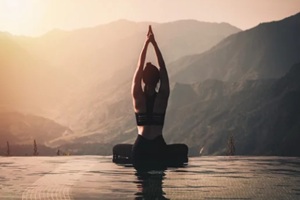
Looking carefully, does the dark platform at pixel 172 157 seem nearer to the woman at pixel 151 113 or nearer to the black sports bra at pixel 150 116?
the woman at pixel 151 113

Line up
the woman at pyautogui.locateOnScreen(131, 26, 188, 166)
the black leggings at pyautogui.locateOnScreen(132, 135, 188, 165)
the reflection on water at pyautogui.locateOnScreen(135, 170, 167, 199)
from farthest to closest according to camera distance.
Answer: the black leggings at pyautogui.locateOnScreen(132, 135, 188, 165) < the woman at pyautogui.locateOnScreen(131, 26, 188, 166) < the reflection on water at pyautogui.locateOnScreen(135, 170, 167, 199)

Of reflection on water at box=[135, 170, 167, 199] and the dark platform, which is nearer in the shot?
reflection on water at box=[135, 170, 167, 199]

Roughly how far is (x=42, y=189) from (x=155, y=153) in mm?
2776

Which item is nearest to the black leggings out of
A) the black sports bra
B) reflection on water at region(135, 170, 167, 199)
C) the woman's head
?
the black sports bra

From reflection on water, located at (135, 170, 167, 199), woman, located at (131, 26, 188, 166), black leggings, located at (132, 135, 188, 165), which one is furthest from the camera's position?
black leggings, located at (132, 135, 188, 165)

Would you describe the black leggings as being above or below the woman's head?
below

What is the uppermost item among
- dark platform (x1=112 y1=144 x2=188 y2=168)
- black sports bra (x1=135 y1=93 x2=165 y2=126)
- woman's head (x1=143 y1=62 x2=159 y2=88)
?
woman's head (x1=143 y1=62 x2=159 y2=88)

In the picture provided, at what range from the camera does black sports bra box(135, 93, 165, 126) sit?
9781 millimetres

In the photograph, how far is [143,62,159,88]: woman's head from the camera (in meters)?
9.80

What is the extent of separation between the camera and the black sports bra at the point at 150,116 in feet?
32.1

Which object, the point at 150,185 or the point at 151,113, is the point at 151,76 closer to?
the point at 151,113

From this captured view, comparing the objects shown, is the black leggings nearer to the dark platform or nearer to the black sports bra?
the dark platform

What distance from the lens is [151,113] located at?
984 centimetres

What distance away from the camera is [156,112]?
32.3ft
